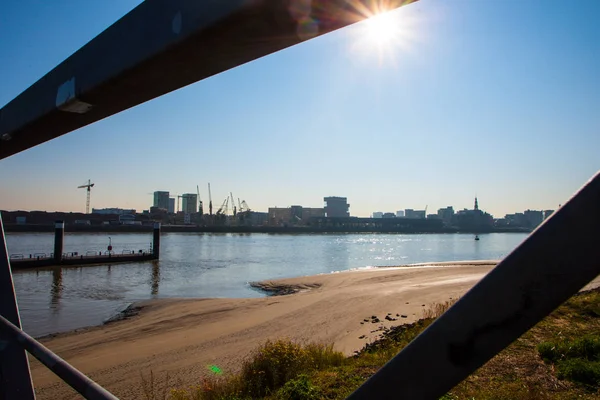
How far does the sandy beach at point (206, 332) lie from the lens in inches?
421

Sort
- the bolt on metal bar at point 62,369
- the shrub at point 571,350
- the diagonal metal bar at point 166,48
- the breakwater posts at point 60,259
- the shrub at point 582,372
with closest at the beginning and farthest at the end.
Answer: the diagonal metal bar at point 166,48
the bolt on metal bar at point 62,369
the shrub at point 582,372
the shrub at point 571,350
the breakwater posts at point 60,259

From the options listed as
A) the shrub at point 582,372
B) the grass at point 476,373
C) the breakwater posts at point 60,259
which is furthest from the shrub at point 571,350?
the breakwater posts at point 60,259

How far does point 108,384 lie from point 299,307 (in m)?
10.5

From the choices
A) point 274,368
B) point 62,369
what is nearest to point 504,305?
point 62,369

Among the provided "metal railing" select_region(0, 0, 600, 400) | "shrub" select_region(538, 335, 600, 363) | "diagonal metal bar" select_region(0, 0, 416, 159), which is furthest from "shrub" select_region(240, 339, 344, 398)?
"diagonal metal bar" select_region(0, 0, 416, 159)

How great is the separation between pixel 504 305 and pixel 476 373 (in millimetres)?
6697

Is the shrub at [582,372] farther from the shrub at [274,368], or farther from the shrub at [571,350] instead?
the shrub at [274,368]

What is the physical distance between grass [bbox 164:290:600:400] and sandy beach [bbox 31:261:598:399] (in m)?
2.82

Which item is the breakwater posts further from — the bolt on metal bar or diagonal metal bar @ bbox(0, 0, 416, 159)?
diagonal metal bar @ bbox(0, 0, 416, 159)

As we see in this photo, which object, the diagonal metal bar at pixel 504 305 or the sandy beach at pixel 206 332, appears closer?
the diagonal metal bar at pixel 504 305

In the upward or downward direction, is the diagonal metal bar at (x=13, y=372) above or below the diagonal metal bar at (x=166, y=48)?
below

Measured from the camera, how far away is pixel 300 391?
5.74m

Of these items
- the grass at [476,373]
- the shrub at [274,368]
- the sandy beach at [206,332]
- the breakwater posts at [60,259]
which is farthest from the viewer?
the breakwater posts at [60,259]

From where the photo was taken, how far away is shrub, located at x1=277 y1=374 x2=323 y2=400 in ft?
18.7
